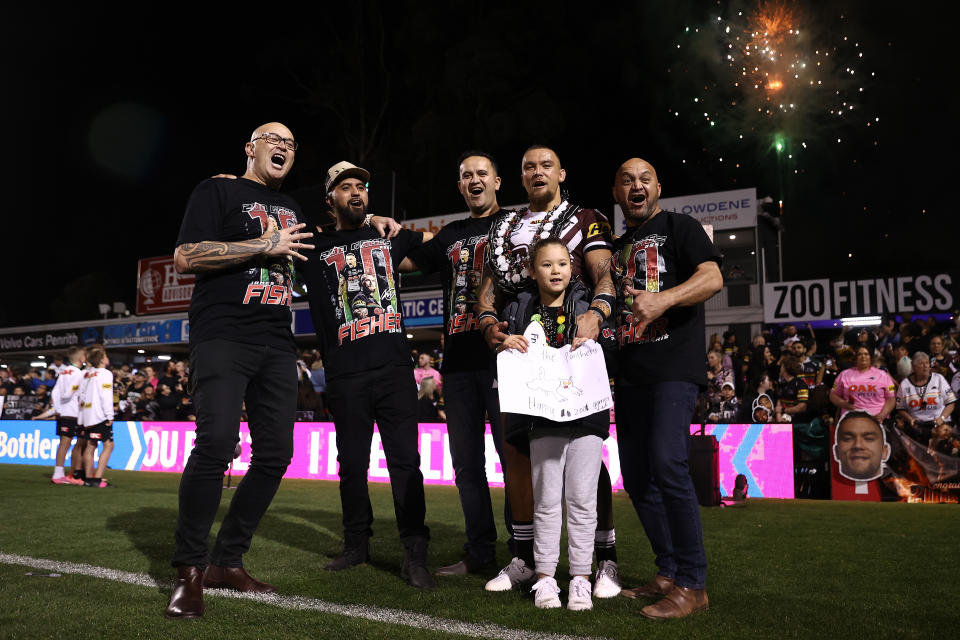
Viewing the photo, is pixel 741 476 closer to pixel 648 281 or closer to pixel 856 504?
pixel 856 504

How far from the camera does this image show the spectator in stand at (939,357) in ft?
39.4

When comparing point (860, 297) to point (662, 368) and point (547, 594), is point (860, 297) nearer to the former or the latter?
point (662, 368)

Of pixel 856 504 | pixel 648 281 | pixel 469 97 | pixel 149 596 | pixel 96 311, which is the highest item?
pixel 469 97

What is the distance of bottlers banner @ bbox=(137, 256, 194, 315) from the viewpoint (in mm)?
A: 32000

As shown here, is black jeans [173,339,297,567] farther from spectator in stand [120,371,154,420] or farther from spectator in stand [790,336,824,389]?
spectator in stand [120,371,154,420]

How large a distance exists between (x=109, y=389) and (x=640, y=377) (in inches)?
398

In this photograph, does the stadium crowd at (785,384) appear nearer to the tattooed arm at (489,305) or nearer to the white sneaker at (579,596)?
the tattooed arm at (489,305)

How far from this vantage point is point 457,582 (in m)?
4.08

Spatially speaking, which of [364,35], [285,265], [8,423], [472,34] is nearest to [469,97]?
[472,34]

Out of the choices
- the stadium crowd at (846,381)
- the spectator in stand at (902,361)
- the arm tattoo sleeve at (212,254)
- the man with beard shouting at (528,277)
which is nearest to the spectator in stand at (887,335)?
the stadium crowd at (846,381)

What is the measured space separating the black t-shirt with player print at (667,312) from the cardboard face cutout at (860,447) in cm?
733

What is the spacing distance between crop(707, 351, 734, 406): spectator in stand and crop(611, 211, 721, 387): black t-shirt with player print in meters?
9.33

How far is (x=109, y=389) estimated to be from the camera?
11.6m

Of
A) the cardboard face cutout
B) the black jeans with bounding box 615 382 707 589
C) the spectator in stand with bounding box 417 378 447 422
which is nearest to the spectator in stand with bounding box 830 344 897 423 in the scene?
the cardboard face cutout
